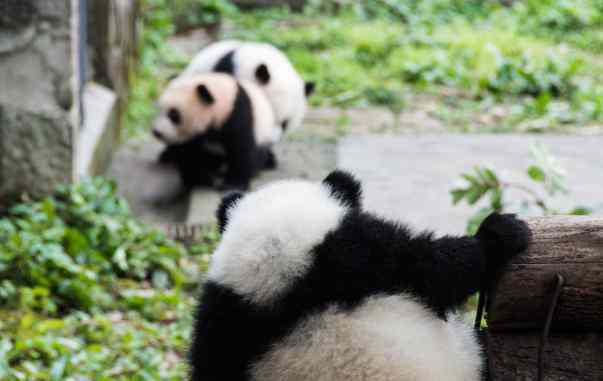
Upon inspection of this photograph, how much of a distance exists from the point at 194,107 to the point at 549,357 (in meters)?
4.88

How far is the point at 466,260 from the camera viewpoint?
221 cm

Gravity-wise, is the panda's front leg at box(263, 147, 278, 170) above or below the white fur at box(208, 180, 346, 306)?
below

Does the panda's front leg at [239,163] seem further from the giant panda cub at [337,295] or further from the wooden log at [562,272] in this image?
the wooden log at [562,272]

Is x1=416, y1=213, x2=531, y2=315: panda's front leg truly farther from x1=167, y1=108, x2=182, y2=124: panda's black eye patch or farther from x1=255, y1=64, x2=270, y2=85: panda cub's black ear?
x1=255, y1=64, x2=270, y2=85: panda cub's black ear

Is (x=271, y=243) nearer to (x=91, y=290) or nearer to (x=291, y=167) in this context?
(x=91, y=290)

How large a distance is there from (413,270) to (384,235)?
0.36ft

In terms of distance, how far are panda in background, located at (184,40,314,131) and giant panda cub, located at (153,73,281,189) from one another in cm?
32

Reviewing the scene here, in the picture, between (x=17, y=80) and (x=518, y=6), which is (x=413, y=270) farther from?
(x=518, y=6)

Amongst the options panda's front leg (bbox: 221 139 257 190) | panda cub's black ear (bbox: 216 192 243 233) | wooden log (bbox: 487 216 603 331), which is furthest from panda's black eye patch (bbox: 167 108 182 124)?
wooden log (bbox: 487 216 603 331)

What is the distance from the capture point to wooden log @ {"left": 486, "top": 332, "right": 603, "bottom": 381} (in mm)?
2195

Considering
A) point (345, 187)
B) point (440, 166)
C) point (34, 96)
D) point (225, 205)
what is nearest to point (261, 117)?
point (440, 166)

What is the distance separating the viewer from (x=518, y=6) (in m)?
12.3

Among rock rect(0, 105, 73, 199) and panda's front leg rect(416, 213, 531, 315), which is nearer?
panda's front leg rect(416, 213, 531, 315)

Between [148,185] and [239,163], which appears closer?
[239,163]
